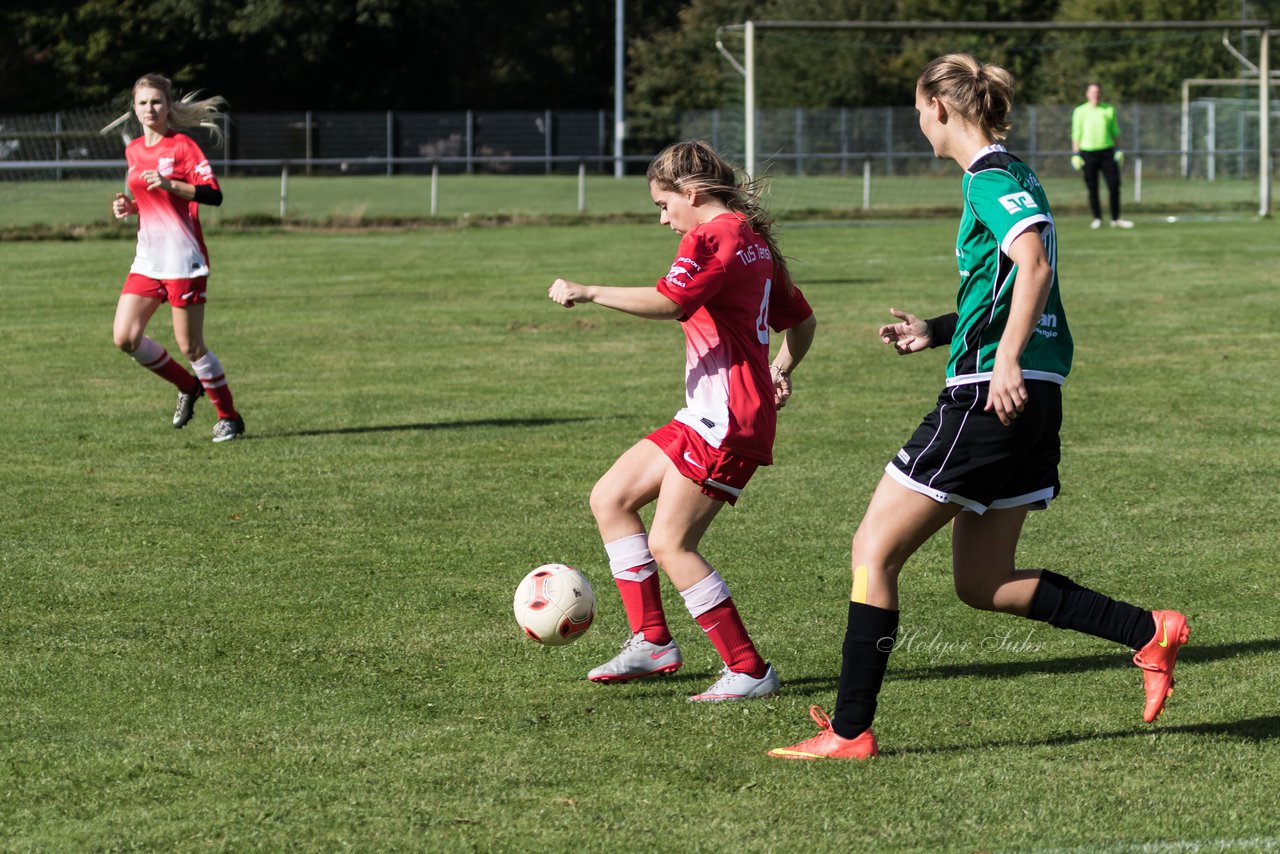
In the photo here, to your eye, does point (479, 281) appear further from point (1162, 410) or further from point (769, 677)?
point (769, 677)

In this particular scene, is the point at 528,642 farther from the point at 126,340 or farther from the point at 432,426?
the point at 126,340

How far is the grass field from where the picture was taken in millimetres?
4125

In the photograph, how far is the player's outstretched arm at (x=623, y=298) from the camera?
4535 millimetres

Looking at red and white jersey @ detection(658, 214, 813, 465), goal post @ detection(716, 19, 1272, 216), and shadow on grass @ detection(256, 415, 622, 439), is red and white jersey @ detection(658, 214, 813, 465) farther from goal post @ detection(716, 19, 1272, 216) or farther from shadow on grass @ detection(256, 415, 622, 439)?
goal post @ detection(716, 19, 1272, 216)

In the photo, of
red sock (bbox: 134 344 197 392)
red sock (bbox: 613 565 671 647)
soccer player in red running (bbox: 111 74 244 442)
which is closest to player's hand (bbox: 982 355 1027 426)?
red sock (bbox: 613 565 671 647)

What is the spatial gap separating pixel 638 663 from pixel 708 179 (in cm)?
155

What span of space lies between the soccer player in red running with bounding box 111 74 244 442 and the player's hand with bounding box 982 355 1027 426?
21.8 feet

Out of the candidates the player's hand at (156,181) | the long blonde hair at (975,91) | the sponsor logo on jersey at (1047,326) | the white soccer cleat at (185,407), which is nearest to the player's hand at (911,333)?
the sponsor logo on jersey at (1047,326)

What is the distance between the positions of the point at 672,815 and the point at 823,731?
0.67 meters

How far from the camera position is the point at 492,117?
2015 inches

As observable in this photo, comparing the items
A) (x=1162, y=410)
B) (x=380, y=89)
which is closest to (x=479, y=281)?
(x=1162, y=410)

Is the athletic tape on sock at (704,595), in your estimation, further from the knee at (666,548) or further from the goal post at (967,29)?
the goal post at (967,29)

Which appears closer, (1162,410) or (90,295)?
(1162,410)

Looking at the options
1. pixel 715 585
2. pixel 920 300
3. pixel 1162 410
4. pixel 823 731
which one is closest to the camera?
pixel 823 731
